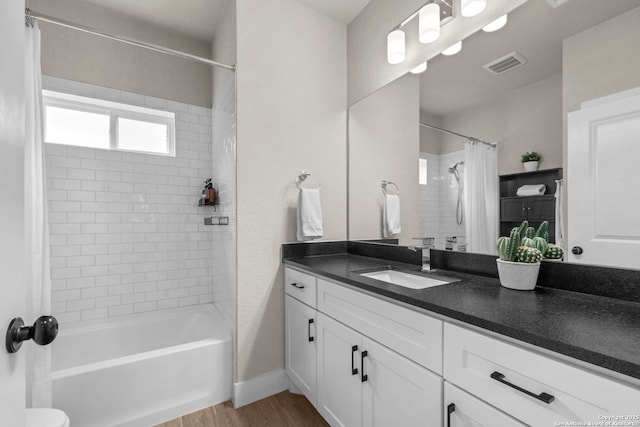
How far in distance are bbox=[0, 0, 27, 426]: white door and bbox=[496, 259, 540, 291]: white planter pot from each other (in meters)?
1.45

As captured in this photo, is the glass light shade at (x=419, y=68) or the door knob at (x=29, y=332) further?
the glass light shade at (x=419, y=68)

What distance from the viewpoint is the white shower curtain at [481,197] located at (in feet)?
4.61

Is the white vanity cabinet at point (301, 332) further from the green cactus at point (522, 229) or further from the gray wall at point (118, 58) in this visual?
the gray wall at point (118, 58)

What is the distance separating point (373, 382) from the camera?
1248 mm

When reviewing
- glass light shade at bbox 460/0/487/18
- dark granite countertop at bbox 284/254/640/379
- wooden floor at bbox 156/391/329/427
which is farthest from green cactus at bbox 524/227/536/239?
wooden floor at bbox 156/391/329/427

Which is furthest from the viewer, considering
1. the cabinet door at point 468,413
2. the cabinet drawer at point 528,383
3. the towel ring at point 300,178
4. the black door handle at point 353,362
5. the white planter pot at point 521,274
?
the towel ring at point 300,178

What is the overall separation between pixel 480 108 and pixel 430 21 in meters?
0.55

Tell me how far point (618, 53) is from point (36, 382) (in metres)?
2.81

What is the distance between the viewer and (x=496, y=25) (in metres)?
1.37

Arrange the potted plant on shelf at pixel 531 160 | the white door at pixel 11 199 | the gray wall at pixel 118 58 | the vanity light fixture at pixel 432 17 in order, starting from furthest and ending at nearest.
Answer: the gray wall at pixel 118 58, the vanity light fixture at pixel 432 17, the potted plant on shelf at pixel 531 160, the white door at pixel 11 199

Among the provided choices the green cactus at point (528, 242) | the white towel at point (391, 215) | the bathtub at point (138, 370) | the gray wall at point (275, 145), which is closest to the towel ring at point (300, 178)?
the gray wall at point (275, 145)

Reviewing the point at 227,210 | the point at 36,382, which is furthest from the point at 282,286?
the point at 36,382

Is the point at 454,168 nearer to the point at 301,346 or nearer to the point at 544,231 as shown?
the point at 544,231

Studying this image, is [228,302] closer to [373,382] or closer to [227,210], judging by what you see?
[227,210]
